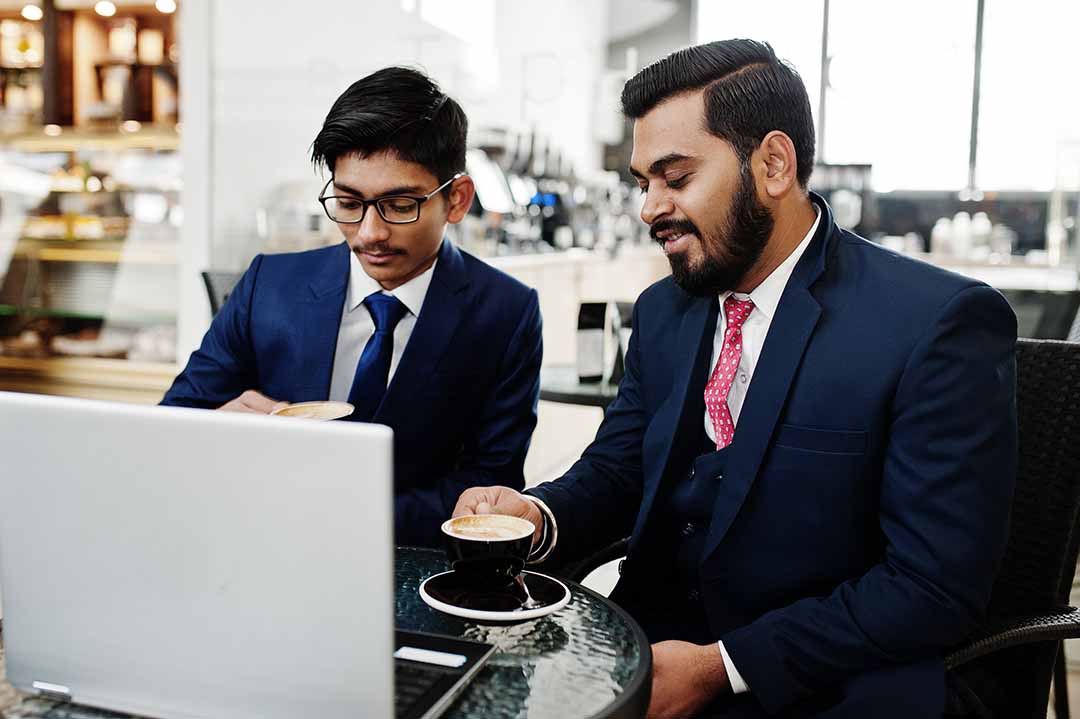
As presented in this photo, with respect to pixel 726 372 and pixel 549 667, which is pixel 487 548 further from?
pixel 726 372

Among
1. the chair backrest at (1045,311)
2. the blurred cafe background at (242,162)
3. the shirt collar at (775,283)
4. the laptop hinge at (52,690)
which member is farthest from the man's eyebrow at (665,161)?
the chair backrest at (1045,311)

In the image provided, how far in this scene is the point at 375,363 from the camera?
190cm

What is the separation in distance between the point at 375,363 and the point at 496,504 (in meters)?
0.52

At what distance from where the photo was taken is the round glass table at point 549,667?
3.12 ft

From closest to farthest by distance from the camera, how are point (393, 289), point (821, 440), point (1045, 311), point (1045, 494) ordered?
point (821, 440) → point (1045, 494) → point (393, 289) → point (1045, 311)

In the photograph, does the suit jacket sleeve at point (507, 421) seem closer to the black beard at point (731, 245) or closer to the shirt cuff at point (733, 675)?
the black beard at point (731, 245)

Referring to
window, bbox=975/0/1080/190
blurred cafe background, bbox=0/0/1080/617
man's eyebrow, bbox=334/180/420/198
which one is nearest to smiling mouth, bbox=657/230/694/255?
man's eyebrow, bbox=334/180/420/198

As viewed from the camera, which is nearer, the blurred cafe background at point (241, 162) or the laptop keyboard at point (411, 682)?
the laptop keyboard at point (411, 682)

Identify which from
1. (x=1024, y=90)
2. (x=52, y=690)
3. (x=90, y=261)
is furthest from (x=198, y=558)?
(x=1024, y=90)

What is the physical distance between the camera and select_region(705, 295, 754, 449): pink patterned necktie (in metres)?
1.58

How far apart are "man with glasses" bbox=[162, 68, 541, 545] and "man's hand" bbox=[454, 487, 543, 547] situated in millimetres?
356

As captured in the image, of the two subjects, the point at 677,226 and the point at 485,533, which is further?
the point at 677,226

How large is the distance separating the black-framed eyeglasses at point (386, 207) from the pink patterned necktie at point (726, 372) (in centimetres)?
59

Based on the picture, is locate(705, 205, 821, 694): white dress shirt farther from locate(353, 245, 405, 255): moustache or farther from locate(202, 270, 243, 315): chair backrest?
locate(202, 270, 243, 315): chair backrest
